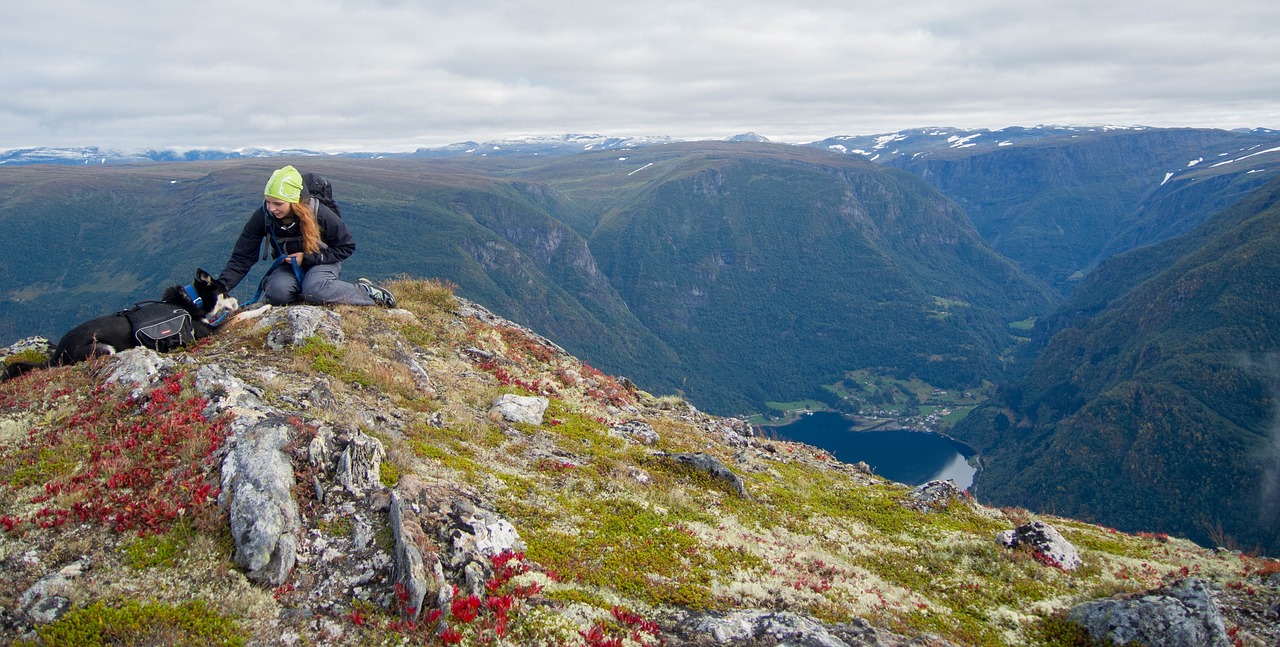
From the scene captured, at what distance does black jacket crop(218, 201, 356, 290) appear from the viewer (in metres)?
15.8

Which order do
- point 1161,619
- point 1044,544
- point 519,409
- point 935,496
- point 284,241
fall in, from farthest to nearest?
point 935,496 → point 519,409 → point 284,241 → point 1044,544 → point 1161,619

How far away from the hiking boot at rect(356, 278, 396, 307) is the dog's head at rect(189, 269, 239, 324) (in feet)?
16.8

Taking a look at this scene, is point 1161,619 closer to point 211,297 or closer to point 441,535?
point 441,535

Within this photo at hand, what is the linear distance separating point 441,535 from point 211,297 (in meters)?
11.8

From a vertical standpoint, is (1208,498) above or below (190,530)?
below

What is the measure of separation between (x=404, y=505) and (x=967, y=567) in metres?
11.5

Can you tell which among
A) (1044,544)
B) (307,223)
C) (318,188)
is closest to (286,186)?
(307,223)

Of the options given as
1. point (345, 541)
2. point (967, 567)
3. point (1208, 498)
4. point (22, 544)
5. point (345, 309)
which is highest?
point (345, 309)

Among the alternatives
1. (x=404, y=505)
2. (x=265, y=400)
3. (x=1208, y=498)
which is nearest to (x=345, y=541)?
(x=404, y=505)

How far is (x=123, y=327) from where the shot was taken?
560 inches

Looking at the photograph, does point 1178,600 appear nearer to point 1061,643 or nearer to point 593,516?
point 1061,643

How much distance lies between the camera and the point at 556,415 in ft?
59.5

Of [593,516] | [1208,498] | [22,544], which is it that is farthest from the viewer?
[1208,498]

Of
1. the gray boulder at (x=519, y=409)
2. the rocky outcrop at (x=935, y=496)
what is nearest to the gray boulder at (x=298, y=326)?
the gray boulder at (x=519, y=409)
